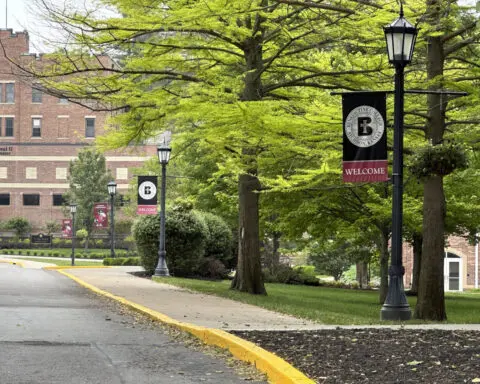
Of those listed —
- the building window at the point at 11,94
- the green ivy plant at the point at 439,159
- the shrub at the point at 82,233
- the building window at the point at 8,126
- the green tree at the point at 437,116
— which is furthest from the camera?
the building window at the point at 11,94

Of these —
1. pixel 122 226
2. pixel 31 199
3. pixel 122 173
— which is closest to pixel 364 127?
pixel 122 226

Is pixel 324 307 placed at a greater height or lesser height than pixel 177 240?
lesser

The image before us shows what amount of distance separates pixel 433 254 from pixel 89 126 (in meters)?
69.2

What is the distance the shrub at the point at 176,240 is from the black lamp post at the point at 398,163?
1822 centimetres

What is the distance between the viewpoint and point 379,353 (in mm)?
9422

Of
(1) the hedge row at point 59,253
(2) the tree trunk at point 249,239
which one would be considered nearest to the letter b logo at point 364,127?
(2) the tree trunk at point 249,239

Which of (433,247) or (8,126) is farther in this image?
(8,126)

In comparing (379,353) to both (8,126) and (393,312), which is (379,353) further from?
(8,126)

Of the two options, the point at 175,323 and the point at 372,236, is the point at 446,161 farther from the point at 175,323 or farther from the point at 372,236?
the point at 372,236

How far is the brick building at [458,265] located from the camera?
51750mm

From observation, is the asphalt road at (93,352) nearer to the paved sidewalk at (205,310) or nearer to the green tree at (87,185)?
the paved sidewalk at (205,310)

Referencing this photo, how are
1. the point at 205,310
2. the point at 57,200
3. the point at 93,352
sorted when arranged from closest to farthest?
the point at 93,352 < the point at 205,310 < the point at 57,200

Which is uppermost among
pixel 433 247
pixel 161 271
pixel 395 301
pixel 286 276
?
pixel 433 247

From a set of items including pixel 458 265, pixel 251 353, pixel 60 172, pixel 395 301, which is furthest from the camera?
pixel 60 172
